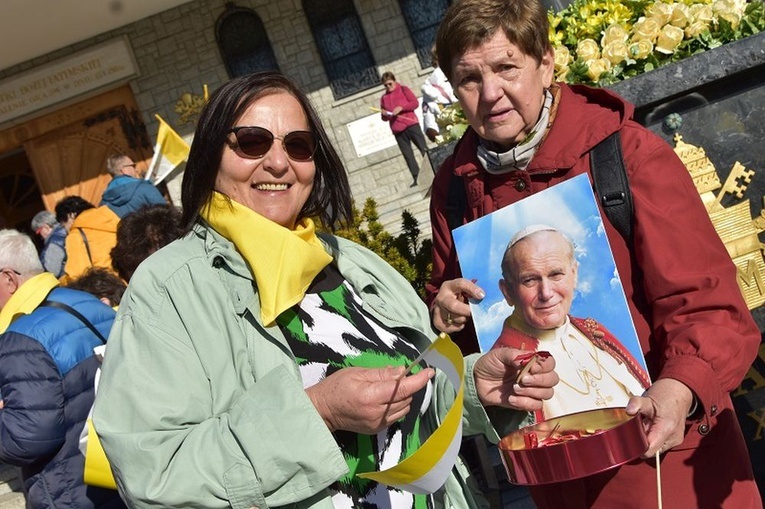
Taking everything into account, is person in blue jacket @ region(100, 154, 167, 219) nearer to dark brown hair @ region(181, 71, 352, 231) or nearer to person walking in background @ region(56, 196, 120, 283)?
person walking in background @ region(56, 196, 120, 283)

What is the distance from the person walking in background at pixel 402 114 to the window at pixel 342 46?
4.55 feet

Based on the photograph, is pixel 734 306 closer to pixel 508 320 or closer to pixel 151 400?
pixel 508 320

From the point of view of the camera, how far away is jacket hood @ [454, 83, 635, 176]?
2154mm

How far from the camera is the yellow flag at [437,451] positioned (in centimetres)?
158

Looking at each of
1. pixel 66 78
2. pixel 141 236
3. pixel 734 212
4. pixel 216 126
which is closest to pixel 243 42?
pixel 66 78

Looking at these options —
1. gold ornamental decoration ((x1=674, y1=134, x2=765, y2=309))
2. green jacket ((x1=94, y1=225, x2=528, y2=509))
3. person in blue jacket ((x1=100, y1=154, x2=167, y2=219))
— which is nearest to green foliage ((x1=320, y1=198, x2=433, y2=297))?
gold ornamental decoration ((x1=674, y1=134, x2=765, y2=309))

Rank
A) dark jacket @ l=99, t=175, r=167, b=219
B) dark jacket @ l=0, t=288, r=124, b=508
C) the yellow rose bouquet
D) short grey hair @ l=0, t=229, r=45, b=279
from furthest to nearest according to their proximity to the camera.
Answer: dark jacket @ l=99, t=175, r=167, b=219 → short grey hair @ l=0, t=229, r=45, b=279 → dark jacket @ l=0, t=288, r=124, b=508 → the yellow rose bouquet

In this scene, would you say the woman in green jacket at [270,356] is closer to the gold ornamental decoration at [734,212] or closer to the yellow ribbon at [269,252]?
the yellow ribbon at [269,252]

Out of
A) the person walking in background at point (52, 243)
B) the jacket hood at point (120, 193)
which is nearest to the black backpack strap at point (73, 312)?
the jacket hood at point (120, 193)

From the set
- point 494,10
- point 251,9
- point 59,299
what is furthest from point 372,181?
point 494,10

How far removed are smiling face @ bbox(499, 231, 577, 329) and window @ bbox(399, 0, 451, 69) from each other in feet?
43.4

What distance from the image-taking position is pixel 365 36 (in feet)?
49.3

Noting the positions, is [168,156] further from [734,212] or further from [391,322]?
[391,322]

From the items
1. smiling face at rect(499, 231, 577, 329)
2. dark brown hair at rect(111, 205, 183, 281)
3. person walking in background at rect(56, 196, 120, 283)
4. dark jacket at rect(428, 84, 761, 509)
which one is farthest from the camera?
person walking in background at rect(56, 196, 120, 283)
